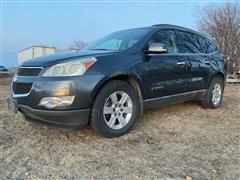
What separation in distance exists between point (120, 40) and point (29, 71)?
168 cm

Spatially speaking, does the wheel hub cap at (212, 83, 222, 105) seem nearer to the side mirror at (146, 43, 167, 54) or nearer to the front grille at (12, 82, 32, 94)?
the side mirror at (146, 43, 167, 54)

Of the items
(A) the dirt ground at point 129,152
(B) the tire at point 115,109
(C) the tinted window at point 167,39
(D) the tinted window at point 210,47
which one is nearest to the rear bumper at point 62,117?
(B) the tire at point 115,109

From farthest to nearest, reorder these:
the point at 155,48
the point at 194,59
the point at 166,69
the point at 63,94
A: the point at 194,59 → the point at 166,69 → the point at 155,48 → the point at 63,94

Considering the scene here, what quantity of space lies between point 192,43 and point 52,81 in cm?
324

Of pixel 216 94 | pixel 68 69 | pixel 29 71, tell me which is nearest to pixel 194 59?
pixel 216 94

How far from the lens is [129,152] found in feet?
11.0

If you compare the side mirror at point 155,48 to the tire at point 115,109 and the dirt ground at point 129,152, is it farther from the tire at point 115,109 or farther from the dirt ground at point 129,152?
the dirt ground at point 129,152

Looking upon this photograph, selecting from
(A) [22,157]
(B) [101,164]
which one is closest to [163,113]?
(B) [101,164]

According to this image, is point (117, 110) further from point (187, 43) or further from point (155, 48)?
point (187, 43)

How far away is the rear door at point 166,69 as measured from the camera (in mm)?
4242

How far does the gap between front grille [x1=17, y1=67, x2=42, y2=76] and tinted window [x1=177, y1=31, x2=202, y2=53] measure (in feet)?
8.71

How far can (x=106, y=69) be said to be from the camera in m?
3.60

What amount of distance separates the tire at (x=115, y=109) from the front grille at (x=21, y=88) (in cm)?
85

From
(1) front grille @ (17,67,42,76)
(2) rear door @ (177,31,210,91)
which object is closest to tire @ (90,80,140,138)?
(1) front grille @ (17,67,42,76)
